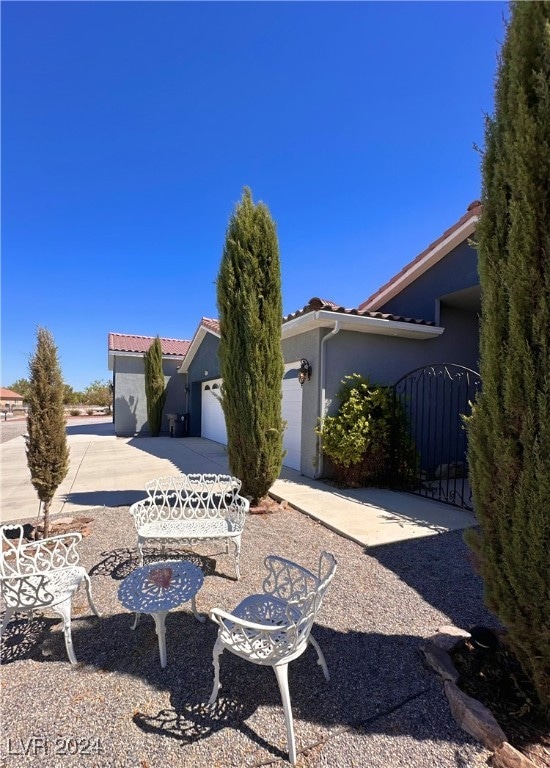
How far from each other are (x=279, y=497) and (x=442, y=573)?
3.30 meters

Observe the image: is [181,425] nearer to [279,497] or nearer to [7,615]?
[279,497]

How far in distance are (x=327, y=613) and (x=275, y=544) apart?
5.49 ft

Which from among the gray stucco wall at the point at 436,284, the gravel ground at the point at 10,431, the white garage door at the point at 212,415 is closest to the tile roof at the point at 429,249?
the gray stucco wall at the point at 436,284

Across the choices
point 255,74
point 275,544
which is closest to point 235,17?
point 255,74

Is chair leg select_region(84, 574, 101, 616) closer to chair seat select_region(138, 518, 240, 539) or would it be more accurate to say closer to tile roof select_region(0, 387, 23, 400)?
chair seat select_region(138, 518, 240, 539)

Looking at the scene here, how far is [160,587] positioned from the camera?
2.73 m

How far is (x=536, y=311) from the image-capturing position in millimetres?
1863

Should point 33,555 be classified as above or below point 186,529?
below

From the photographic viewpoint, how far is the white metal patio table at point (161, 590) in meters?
2.48

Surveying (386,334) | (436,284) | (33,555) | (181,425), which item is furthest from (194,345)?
(33,555)

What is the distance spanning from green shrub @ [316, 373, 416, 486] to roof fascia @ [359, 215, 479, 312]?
10.4 ft

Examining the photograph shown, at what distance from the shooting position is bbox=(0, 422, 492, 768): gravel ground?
1.80 m

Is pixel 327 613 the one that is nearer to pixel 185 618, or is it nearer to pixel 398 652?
pixel 398 652

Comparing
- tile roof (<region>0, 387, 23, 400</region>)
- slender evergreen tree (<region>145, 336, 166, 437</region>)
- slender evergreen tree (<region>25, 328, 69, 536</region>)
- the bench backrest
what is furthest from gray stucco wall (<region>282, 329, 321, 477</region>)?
tile roof (<region>0, 387, 23, 400</region>)
